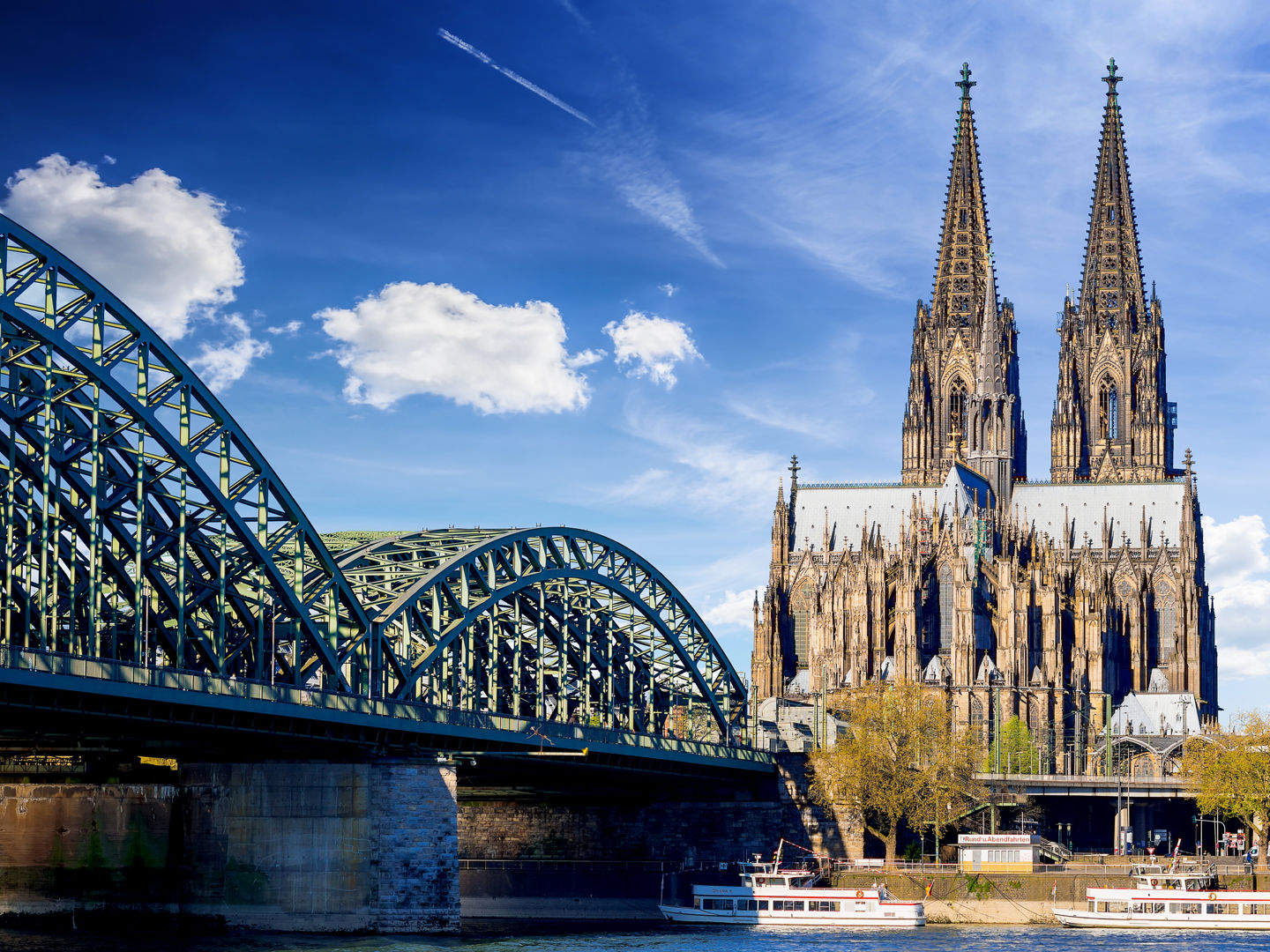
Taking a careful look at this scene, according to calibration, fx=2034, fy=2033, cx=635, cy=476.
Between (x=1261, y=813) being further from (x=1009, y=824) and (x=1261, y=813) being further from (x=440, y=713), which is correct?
(x=440, y=713)

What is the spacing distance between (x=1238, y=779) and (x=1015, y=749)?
37.8m

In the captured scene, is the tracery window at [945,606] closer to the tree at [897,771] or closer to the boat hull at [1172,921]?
the tree at [897,771]

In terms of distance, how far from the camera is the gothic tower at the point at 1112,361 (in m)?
186

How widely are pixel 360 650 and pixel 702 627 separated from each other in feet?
117

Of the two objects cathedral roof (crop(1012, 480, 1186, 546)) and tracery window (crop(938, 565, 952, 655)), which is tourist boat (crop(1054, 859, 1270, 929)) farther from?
cathedral roof (crop(1012, 480, 1186, 546))

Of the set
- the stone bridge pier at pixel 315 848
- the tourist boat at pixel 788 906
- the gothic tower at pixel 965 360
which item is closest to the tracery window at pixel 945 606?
the gothic tower at pixel 965 360

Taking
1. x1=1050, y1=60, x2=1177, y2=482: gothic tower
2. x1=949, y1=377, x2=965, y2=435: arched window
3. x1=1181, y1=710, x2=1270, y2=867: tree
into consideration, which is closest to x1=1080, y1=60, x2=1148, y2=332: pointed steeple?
x1=1050, y1=60, x2=1177, y2=482: gothic tower

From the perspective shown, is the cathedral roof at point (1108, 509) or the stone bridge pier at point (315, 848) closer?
the stone bridge pier at point (315, 848)

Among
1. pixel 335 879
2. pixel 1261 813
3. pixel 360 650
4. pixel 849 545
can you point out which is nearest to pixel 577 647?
pixel 360 650

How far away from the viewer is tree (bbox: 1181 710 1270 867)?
10383 cm

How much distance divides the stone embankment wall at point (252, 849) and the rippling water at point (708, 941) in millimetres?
1520

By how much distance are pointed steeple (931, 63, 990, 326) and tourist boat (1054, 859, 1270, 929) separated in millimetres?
109848

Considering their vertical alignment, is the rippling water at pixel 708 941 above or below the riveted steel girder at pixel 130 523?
below

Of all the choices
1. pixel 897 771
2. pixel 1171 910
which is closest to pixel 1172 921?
pixel 1171 910
